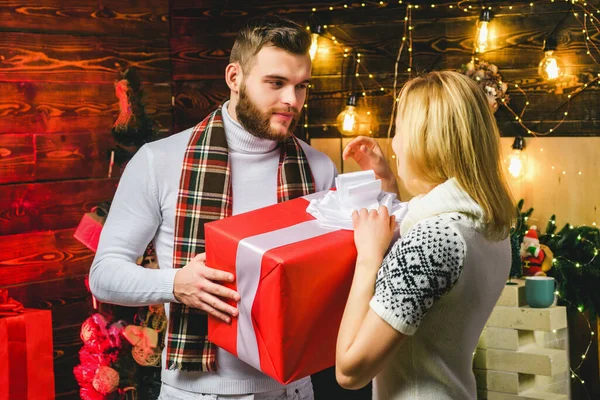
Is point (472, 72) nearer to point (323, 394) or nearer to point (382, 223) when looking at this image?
point (323, 394)

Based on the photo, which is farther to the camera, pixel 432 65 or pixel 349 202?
pixel 432 65

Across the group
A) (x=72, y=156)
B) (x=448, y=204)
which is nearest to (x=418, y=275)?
(x=448, y=204)

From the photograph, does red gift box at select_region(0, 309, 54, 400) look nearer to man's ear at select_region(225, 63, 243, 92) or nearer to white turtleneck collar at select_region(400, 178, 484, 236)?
man's ear at select_region(225, 63, 243, 92)

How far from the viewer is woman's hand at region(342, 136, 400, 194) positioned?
1.89m

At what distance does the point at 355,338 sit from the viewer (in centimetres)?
127

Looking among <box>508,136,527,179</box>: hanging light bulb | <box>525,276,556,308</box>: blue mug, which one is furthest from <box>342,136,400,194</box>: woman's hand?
<box>508,136,527,179</box>: hanging light bulb

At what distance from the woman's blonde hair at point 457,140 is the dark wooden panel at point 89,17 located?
2511 millimetres

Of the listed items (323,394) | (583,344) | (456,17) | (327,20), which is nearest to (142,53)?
(327,20)

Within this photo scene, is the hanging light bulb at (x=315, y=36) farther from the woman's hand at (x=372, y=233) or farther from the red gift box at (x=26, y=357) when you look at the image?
the woman's hand at (x=372, y=233)

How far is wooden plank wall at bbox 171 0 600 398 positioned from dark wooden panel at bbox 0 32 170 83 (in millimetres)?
202

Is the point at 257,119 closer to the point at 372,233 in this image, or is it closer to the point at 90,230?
the point at 372,233

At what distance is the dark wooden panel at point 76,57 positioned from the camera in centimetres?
332

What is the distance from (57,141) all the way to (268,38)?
198cm

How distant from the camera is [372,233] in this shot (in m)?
1.38
